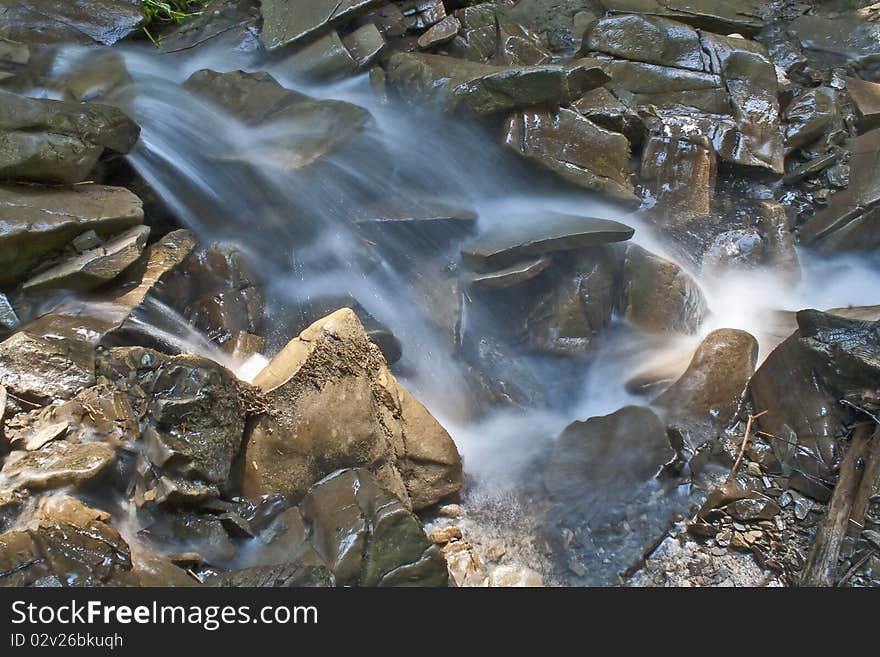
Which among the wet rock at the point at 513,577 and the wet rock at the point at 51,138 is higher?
the wet rock at the point at 51,138

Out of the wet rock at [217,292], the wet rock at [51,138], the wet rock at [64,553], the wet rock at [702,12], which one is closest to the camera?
the wet rock at [64,553]

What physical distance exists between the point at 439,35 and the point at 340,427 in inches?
149

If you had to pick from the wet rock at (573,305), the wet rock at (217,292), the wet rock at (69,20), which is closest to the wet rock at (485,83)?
the wet rock at (573,305)

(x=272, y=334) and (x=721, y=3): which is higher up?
(x=721, y=3)

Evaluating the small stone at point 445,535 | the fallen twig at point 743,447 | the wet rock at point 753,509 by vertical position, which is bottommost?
the small stone at point 445,535

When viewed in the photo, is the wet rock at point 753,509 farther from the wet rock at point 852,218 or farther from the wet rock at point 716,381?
the wet rock at point 852,218

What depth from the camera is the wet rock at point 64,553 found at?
2.41 metres

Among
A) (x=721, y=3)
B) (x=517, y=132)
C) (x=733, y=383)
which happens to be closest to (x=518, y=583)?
(x=733, y=383)

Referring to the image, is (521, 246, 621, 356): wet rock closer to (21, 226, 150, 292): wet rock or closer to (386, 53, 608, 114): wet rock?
(386, 53, 608, 114): wet rock

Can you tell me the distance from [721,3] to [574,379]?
4003 millimetres

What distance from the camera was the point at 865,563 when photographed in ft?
10.2

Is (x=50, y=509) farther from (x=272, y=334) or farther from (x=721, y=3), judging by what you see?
(x=721, y=3)

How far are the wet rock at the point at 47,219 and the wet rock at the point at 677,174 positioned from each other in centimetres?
343

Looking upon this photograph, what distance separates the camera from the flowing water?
414 cm
